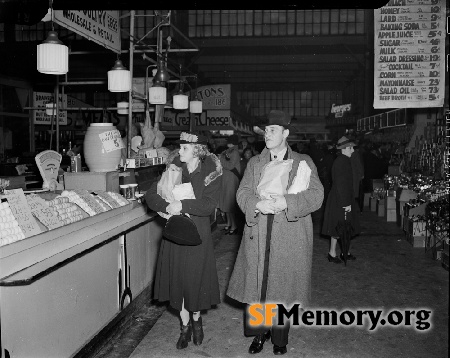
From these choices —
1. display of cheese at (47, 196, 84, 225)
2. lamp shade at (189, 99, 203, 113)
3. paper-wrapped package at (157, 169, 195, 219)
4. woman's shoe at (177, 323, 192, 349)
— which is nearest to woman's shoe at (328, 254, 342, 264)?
woman's shoe at (177, 323, 192, 349)

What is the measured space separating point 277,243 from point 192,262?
725 millimetres

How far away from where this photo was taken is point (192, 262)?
13.2ft

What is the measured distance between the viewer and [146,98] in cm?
904

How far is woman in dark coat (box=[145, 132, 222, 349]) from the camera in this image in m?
4.02

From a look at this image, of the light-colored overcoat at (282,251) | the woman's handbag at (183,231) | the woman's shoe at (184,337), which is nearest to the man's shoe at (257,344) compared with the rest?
the light-colored overcoat at (282,251)

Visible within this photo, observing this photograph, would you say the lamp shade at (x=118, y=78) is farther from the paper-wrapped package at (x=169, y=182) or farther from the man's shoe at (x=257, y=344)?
the man's shoe at (x=257, y=344)

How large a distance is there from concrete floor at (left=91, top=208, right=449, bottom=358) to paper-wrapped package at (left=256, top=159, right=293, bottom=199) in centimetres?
143

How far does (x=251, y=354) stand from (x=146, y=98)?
5973 mm

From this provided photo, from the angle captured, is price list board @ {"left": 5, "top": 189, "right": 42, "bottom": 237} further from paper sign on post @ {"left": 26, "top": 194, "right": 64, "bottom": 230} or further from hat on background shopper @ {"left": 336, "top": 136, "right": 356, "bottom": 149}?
hat on background shopper @ {"left": 336, "top": 136, "right": 356, "bottom": 149}

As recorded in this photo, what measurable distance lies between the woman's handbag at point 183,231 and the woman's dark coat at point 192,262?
13cm

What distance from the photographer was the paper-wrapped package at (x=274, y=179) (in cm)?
379

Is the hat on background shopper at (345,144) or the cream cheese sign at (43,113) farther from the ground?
the cream cheese sign at (43,113)

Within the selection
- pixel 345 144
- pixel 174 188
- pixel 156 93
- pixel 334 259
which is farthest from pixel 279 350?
pixel 156 93

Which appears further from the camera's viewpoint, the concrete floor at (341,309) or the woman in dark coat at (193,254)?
the concrete floor at (341,309)
